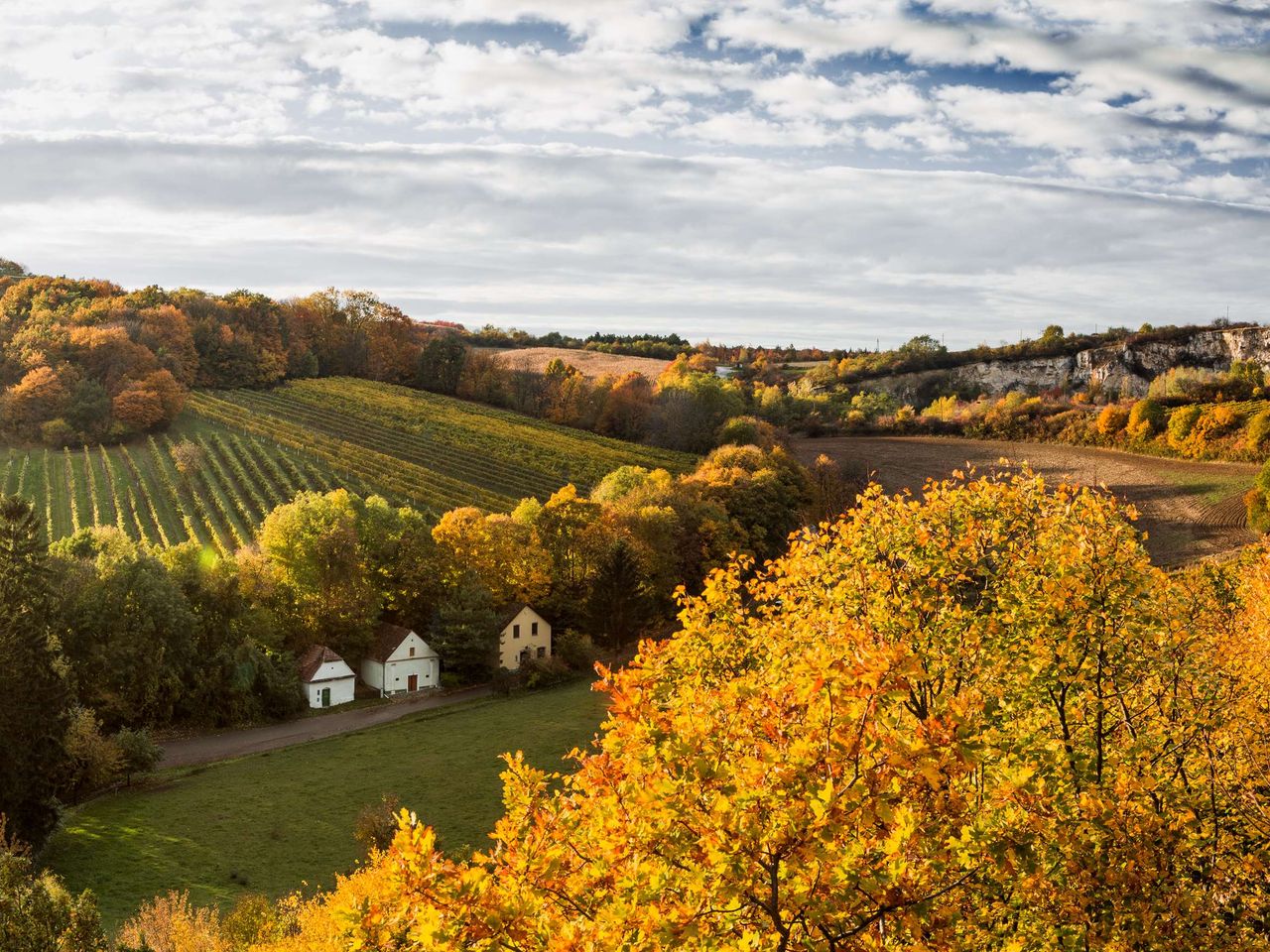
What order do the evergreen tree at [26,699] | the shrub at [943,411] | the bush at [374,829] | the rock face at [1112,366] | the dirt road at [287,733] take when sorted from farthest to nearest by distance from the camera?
the rock face at [1112,366], the shrub at [943,411], the dirt road at [287,733], the evergreen tree at [26,699], the bush at [374,829]

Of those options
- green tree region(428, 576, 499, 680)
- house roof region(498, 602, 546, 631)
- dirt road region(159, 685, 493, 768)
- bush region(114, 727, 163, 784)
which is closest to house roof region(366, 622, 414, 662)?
green tree region(428, 576, 499, 680)

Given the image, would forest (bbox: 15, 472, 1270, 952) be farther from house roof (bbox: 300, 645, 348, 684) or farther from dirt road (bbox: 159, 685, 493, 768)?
house roof (bbox: 300, 645, 348, 684)

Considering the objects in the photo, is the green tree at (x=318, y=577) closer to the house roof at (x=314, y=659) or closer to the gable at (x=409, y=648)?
the house roof at (x=314, y=659)

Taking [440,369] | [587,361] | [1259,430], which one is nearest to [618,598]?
[1259,430]

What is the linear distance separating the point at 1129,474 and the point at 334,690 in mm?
63326

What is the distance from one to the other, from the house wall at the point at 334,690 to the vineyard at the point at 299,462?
1269 centimetres

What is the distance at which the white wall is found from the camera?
50969 millimetres

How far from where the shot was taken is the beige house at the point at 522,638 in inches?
2297

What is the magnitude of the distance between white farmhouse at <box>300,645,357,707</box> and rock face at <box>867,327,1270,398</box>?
8388cm

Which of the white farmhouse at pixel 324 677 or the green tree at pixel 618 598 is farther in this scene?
the green tree at pixel 618 598

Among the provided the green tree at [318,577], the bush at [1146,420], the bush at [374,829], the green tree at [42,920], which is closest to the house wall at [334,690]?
the green tree at [318,577]

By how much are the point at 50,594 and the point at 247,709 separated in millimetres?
11650

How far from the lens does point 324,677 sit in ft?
169

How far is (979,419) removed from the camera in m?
97.7
